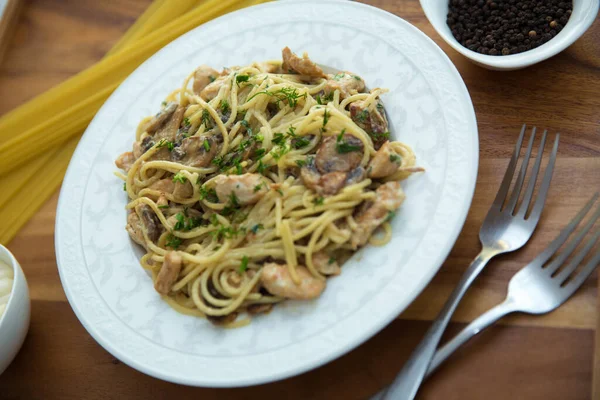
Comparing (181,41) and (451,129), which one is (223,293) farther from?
(181,41)

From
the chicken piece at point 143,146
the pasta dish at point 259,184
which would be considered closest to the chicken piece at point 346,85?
the pasta dish at point 259,184

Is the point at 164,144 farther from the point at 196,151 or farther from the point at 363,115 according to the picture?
the point at 363,115

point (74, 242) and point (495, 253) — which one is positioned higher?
point (495, 253)

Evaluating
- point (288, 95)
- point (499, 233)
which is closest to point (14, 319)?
point (288, 95)

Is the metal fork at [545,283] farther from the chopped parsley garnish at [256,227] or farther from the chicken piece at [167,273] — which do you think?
the chicken piece at [167,273]

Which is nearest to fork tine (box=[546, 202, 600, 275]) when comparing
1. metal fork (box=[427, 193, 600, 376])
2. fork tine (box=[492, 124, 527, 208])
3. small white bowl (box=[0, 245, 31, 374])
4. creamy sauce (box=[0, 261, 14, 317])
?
metal fork (box=[427, 193, 600, 376])

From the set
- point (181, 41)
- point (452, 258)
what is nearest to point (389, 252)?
point (452, 258)
